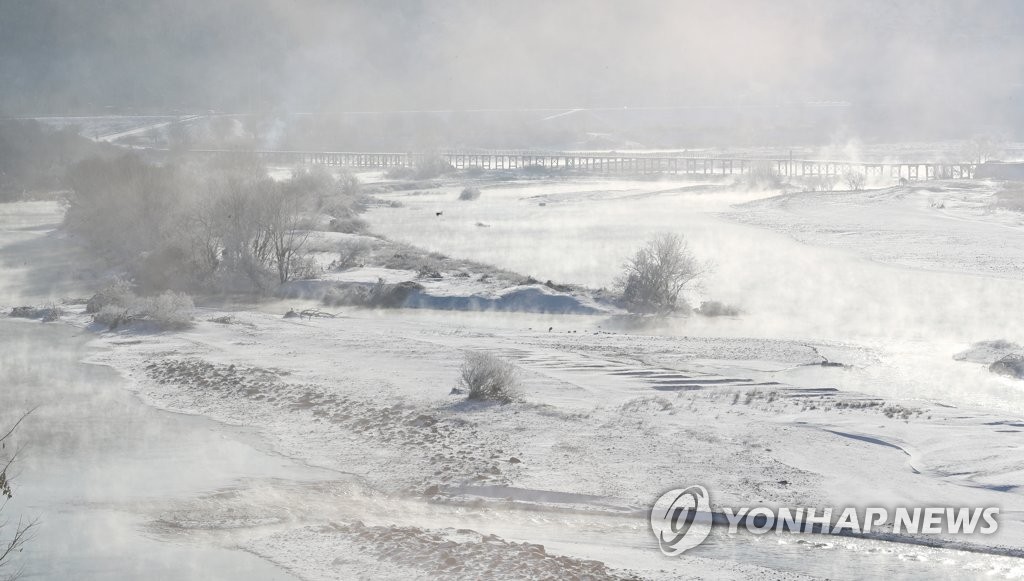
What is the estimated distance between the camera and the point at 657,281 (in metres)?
28.6

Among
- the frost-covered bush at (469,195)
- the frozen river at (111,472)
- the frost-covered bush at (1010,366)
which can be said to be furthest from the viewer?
the frost-covered bush at (469,195)

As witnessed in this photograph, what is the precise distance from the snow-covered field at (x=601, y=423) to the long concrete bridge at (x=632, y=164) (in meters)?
59.4

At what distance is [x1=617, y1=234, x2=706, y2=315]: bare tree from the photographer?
28.1m

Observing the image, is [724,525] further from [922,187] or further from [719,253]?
[922,187]

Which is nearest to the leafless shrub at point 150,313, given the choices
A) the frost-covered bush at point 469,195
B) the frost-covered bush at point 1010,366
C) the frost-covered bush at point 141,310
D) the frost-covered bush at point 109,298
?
the frost-covered bush at point 141,310

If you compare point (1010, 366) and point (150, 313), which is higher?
point (150, 313)

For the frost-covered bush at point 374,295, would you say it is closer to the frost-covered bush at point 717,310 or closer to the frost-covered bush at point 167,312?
the frost-covered bush at point 167,312

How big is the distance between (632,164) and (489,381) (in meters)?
87.1

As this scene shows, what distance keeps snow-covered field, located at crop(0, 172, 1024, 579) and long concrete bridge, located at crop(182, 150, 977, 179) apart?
59.4m

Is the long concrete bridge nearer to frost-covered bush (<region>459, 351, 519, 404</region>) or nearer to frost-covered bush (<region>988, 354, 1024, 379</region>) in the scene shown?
frost-covered bush (<region>988, 354, 1024, 379</region>)

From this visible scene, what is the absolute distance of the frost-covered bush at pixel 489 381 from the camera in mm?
16625

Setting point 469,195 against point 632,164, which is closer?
point 469,195

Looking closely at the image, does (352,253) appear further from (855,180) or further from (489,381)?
(855,180)

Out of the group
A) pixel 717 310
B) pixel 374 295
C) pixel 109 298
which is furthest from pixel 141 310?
pixel 717 310
